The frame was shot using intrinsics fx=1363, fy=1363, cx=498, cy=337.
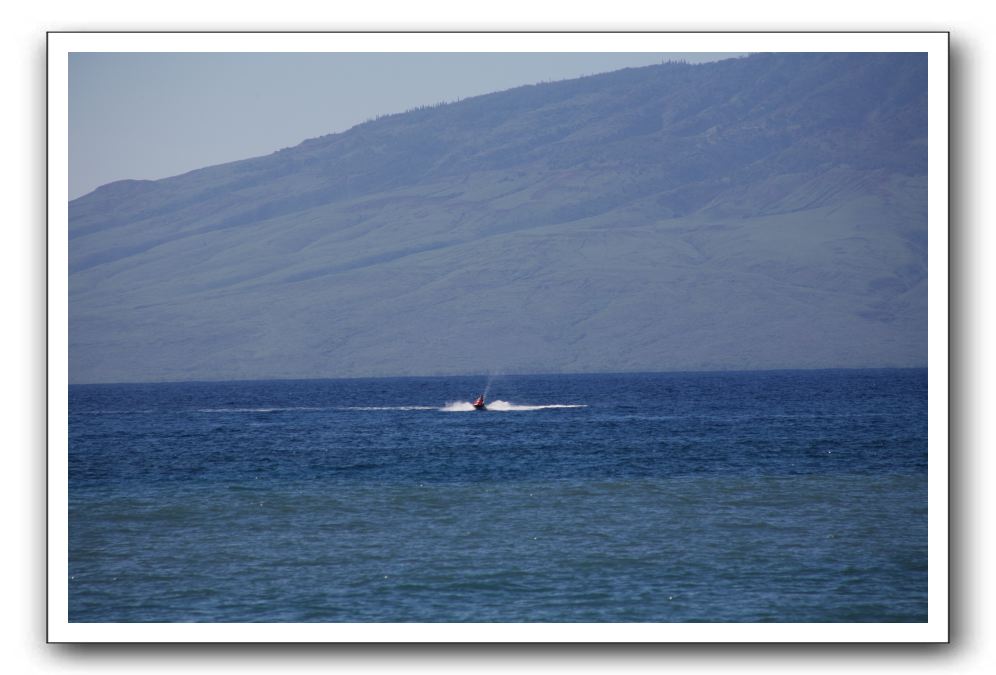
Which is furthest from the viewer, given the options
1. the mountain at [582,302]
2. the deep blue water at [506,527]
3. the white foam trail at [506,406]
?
the mountain at [582,302]

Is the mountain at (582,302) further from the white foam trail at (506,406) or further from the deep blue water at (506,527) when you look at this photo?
the deep blue water at (506,527)

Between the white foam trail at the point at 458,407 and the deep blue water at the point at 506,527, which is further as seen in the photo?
the white foam trail at the point at 458,407

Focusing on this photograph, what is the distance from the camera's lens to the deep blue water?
47.4 feet

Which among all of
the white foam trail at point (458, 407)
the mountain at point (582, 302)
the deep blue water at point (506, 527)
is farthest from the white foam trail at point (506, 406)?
the mountain at point (582, 302)

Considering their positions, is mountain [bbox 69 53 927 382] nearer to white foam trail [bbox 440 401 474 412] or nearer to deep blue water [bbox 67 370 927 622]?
white foam trail [bbox 440 401 474 412]

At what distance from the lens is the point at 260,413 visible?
62.1 metres

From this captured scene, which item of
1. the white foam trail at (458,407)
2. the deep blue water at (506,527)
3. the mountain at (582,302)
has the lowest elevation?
the deep blue water at (506,527)

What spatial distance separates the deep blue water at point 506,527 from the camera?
47.4ft

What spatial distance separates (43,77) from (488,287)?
159068mm

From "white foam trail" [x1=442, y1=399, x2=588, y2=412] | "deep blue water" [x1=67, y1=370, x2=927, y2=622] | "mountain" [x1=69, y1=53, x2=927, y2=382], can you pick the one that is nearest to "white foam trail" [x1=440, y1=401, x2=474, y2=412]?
"white foam trail" [x1=442, y1=399, x2=588, y2=412]

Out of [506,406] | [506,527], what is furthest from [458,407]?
[506,527]

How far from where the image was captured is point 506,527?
19797mm

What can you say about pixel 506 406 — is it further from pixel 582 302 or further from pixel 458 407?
pixel 582 302
